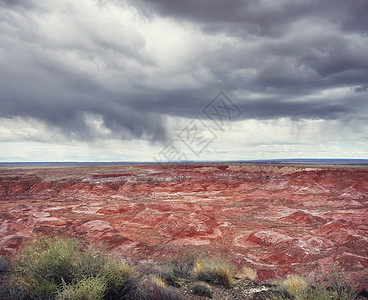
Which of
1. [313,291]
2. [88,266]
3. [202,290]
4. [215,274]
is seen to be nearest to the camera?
[88,266]

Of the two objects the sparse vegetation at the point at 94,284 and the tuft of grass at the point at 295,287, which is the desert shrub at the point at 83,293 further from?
the tuft of grass at the point at 295,287

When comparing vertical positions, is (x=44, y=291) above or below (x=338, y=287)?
above

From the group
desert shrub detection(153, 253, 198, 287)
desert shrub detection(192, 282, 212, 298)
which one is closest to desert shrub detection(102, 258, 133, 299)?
desert shrub detection(153, 253, 198, 287)

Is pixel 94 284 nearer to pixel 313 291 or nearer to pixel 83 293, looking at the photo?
pixel 83 293

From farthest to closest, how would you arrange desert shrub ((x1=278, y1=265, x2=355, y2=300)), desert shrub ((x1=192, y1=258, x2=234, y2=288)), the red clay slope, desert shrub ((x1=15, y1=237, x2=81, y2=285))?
the red clay slope < desert shrub ((x1=192, y1=258, x2=234, y2=288)) < desert shrub ((x1=15, y1=237, x2=81, y2=285)) < desert shrub ((x1=278, y1=265, x2=355, y2=300))

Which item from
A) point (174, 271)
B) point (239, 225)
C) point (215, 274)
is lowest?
point (239, 225)

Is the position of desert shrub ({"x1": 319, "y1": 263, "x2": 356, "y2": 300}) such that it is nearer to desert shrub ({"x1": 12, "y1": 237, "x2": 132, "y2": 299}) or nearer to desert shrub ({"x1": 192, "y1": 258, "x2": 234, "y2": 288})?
desert shrub ({"x1": 192, "y1": 258, "x2": 234, "y2": 288})

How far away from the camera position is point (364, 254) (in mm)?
13492

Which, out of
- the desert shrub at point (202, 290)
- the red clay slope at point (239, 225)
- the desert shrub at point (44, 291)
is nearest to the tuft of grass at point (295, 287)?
the red clay slope at point (239, 225)

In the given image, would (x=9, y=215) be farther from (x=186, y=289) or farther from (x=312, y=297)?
(x=312, y=297)

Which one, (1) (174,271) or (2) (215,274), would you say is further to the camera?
(1) (174,271)

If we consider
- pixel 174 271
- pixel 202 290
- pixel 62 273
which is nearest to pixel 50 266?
pixel 62 273

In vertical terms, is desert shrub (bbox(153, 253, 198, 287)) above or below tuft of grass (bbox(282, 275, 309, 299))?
below

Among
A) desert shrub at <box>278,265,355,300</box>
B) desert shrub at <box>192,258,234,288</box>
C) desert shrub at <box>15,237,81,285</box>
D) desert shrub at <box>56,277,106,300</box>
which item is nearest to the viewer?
desert shrub at <box>56,277,106,300</box>
